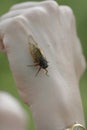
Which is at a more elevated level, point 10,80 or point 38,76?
point 10,80

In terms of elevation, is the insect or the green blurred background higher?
the green blurred background

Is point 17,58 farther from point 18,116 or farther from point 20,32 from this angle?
point 18,116

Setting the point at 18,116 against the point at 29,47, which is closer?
the point at 18,116

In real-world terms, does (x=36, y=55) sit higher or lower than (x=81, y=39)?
lower

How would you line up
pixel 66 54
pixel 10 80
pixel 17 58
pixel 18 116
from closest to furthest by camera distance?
pixel 18 116 → pixel 17 58 → pixel 66 54 → pixel 10 80

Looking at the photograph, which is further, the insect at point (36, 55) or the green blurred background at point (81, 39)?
the green blurred background at point (81, 39)

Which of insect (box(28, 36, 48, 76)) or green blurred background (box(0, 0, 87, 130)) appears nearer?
insect (box(28, 36, 48, 76))

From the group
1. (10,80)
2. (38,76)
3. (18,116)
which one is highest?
(10,80)

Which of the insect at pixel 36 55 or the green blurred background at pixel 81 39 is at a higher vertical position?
the green blurred background at pixel 81 39

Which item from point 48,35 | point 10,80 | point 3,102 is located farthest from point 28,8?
point 10,80

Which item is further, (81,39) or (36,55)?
(81,39)

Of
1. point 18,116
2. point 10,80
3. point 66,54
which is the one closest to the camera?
point 18,116
